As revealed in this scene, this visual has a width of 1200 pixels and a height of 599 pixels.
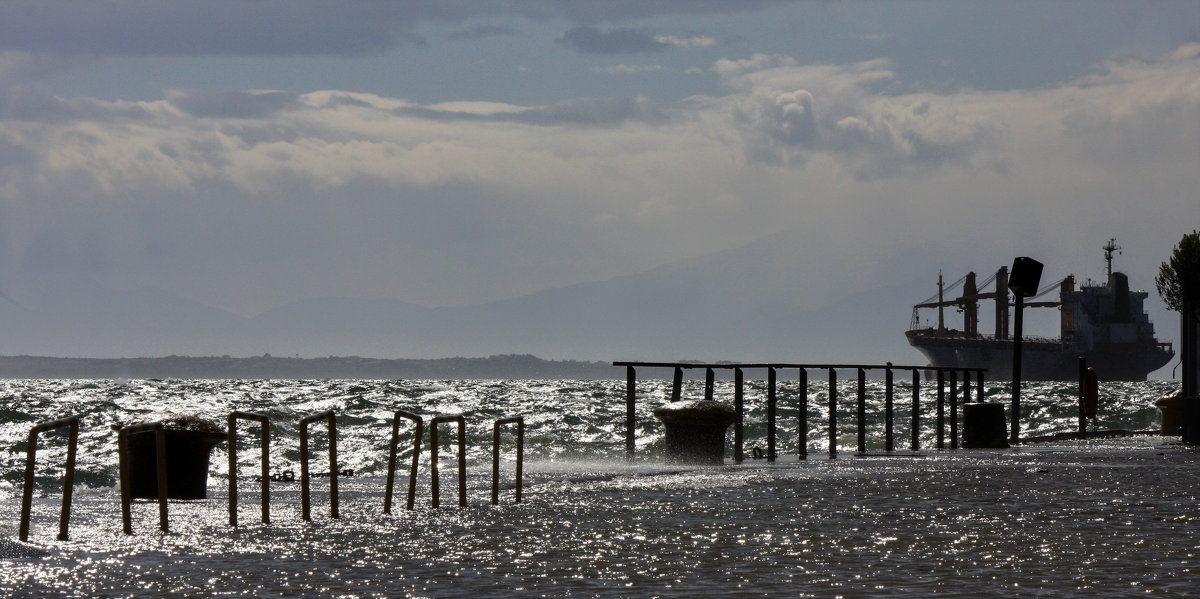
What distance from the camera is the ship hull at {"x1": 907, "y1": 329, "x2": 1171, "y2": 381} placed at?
17762cm

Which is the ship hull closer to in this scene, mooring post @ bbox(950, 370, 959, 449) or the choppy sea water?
mooring post @ bbox(950, 370, 959, 449)

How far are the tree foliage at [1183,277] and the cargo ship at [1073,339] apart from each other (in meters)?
146

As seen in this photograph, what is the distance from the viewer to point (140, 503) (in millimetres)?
14312

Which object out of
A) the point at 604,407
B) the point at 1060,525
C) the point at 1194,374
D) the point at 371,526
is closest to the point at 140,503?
the point at 371,526

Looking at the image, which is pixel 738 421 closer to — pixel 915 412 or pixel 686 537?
pixel 915 412

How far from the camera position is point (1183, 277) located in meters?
29.2

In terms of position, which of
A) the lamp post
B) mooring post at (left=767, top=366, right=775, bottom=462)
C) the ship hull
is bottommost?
the ship hull

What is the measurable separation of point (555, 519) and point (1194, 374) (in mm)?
21915

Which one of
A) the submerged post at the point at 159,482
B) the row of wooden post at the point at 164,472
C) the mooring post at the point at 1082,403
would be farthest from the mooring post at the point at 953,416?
the submerged post at the point at 159,482

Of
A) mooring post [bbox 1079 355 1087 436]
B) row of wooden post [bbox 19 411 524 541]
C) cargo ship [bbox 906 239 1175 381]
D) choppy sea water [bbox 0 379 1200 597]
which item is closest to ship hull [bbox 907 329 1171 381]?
cargo ship [bbox 906 239 1175 381]

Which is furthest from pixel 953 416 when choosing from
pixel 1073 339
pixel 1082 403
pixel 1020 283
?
pixel 1073 339

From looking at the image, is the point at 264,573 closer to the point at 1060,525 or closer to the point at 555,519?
the point at 555,519

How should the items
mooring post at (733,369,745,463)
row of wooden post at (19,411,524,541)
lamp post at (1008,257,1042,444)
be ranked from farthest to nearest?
lamp post at (1008,257,1042,444) < mooring post at (733,369,745,463) < row of wooden post at (19,411,524,541)

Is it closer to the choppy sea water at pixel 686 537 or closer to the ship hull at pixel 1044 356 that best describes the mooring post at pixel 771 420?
the choppy sea water at pixel 686 537
